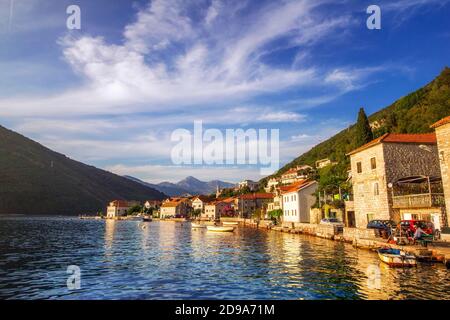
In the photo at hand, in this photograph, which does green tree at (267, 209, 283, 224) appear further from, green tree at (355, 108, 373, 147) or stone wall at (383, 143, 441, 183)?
stone wall at (383, 143, 441, 183)

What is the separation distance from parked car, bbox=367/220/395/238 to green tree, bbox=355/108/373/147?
53481 mm

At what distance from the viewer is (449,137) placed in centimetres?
3023

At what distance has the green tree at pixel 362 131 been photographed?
285 ft

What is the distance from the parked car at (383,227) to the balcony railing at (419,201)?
305 centimetres

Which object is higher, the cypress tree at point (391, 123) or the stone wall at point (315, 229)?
the cypress tree at point (391, 123)

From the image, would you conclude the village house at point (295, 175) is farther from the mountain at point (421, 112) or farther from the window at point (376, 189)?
the window at point (376, 189)

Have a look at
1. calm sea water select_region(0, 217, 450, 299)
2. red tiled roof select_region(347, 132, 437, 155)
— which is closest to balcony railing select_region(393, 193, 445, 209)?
red tiled roof select_region(347, 132, 437, 155)

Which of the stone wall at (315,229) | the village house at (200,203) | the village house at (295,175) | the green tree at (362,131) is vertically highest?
the green tree at (362,131)

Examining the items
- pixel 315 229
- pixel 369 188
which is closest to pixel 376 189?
pixel 369 188

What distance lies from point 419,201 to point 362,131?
55.5 metres

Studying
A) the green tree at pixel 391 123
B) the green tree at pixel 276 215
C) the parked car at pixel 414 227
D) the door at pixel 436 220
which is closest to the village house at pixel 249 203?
the green tree at pixel 276 215

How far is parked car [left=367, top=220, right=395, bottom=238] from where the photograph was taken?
34.4m

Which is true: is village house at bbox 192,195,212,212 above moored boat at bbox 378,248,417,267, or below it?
above
